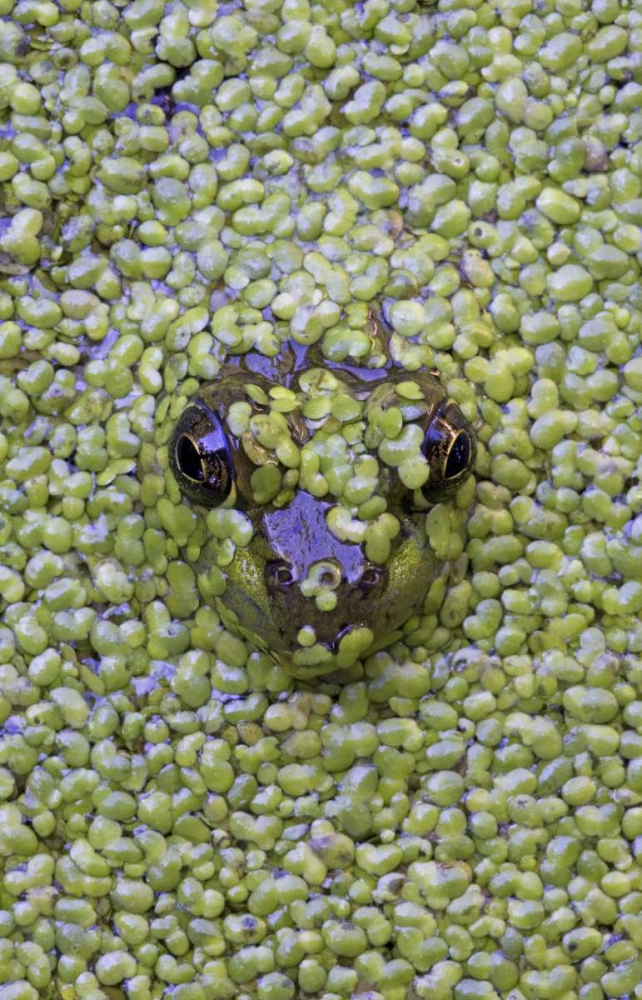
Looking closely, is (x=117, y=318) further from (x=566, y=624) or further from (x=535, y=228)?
(x=566, y=624)

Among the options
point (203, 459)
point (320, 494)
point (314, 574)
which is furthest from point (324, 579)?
point (203, 459)

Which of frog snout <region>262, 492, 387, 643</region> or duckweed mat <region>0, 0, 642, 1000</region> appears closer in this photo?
frog snout <region>262, 492, 387, 643</region>

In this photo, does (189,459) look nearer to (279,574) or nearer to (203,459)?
(203,459)

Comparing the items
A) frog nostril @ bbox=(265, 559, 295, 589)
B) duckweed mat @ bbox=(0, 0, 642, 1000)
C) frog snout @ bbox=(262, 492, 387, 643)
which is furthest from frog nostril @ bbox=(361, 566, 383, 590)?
duckweed mat @ bbox=(0, 0, 642, 1000)

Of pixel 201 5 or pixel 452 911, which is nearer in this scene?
pixel 452 911

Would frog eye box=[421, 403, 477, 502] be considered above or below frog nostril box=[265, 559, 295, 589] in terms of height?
above

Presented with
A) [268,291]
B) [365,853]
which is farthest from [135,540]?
[365,853]

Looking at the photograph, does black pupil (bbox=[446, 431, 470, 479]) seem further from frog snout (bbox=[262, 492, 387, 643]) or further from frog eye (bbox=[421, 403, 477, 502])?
frog snout (bbox=[262, 492, 387, 643])
